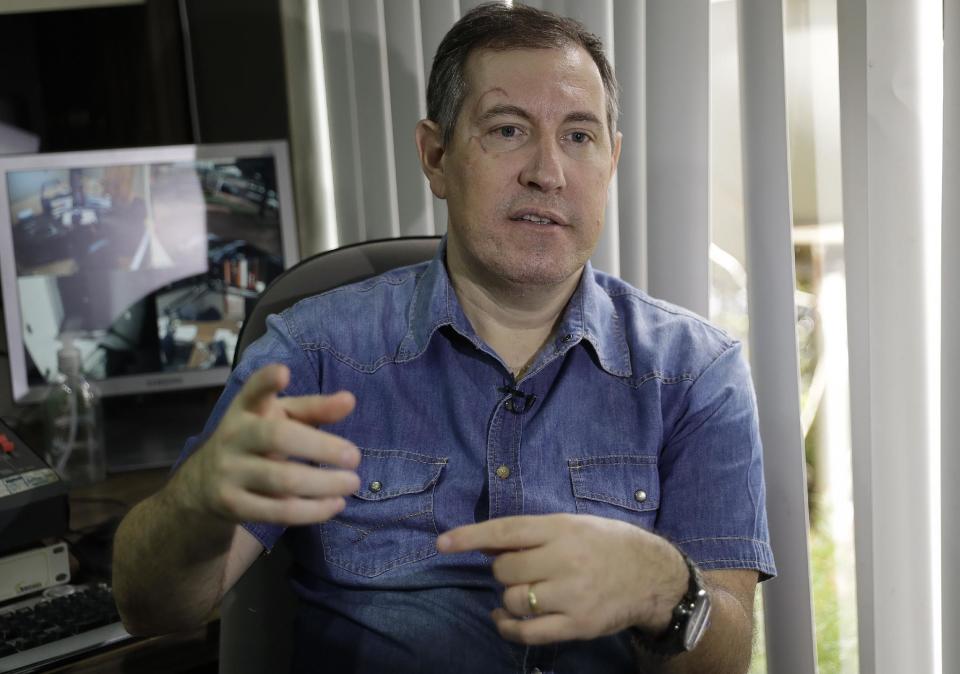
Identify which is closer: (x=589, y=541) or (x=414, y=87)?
(x=589, y=541)

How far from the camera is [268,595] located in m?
1.19

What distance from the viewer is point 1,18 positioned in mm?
2068

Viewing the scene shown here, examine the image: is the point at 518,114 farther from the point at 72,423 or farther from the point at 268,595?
the point at 72,423

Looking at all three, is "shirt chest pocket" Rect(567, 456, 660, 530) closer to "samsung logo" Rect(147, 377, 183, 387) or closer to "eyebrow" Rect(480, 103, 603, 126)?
"eyebrow" Rect(480, 103, 603, 126)

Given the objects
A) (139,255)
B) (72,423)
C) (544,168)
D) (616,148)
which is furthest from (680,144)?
(72,423)

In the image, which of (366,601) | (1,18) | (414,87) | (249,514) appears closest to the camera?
(249,514)

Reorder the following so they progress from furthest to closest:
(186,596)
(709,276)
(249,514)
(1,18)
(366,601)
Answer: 1. (1,18)
2. (709,276)
3. (366,601)
4. (186,596)
5. (249,514)

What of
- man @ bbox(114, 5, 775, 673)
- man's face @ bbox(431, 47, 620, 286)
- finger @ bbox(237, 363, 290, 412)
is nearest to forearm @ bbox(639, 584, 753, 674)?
man @ bbox(114, 5, 775, 673)

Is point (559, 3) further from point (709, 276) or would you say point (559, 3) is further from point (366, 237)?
point (366, 237)

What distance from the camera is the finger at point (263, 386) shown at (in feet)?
2.33

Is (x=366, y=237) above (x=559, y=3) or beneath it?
beneath

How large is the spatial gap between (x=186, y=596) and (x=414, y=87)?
47.6 inches

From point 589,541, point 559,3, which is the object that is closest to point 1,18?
point 559,3

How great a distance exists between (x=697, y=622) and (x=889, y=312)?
0.46 meters
